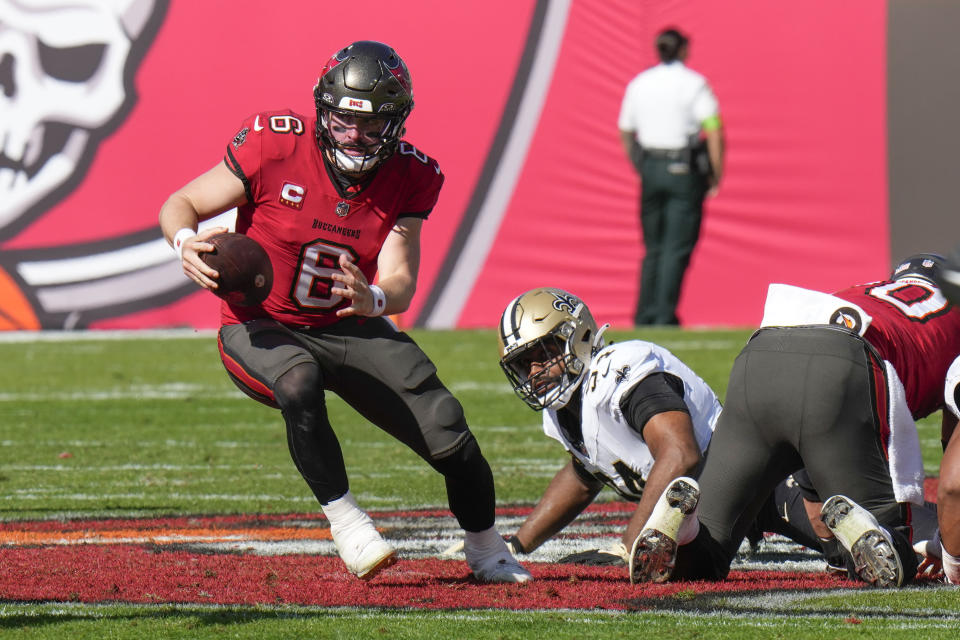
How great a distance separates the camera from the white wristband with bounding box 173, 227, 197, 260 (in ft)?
14.5

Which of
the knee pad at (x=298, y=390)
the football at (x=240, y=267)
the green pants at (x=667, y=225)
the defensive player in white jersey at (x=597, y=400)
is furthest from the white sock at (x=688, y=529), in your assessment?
the green pants at (x=667, y=225)

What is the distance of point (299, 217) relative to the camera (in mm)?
4715

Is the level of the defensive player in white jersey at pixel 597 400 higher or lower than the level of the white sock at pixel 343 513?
higher

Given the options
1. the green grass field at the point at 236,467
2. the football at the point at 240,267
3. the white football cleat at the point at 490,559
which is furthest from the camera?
the white football cleat at the point at 490,559

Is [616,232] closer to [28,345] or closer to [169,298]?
[169,298]

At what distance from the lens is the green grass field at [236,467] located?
3588mm

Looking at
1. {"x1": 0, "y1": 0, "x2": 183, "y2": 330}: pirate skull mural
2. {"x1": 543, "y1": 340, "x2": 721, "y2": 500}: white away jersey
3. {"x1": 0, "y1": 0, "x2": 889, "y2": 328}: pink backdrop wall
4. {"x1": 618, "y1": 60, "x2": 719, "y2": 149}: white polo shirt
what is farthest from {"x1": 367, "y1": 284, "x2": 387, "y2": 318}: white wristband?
{"x1": 0, "y1": 0, "x2": 183, "y2": 330}: pirate skull mural

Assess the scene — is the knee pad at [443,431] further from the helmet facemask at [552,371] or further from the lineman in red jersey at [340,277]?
the helmet facemask at [552,371]

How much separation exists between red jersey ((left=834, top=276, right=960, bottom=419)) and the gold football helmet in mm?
825

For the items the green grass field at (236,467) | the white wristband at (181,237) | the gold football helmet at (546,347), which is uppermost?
the white wristband at (181,237)

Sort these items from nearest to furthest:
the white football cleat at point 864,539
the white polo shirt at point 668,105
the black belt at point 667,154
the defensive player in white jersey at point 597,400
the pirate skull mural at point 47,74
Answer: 1. the white football cleat at point 864,539
2. the defensive player in white jersey at point 597,400
3. the white polo shirt at point 668,105
4. the black belt at point 667,154
5. the pirate skull mural at point 47,74

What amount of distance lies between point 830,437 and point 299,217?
1739 millimetres

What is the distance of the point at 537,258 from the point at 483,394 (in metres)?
3.88

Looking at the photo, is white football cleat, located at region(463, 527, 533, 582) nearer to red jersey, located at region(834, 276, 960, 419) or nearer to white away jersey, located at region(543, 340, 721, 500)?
white away jersey, located at region(543, 340, 721, 500)
